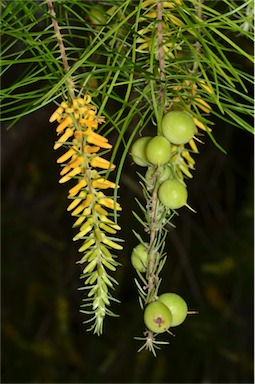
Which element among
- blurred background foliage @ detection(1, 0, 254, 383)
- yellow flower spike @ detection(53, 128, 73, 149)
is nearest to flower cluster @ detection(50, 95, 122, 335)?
yellow flower spike @ detection(53, 128, 73, 149)

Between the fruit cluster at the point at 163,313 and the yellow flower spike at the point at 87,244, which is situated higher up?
the yellow flower spike at the point at 87,244

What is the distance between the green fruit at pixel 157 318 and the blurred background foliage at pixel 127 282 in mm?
810

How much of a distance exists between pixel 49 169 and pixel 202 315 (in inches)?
16.9

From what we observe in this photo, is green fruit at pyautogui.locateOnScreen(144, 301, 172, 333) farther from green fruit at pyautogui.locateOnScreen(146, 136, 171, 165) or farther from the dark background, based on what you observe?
the dark background

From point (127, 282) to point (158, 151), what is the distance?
1.04m

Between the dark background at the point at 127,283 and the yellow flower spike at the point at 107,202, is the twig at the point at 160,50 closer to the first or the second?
the yellow flower spike at the point at 107,202

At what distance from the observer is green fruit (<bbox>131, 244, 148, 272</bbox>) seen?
10.5 inches

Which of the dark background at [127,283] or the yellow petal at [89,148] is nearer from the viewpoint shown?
the yellow petal at [89,148]

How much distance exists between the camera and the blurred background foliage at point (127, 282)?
44.1 inches

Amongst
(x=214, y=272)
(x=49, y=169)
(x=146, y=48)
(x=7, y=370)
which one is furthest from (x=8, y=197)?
(x=146, y=48)

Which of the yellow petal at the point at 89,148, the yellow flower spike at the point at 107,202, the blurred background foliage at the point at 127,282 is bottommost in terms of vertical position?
the yellow flower spike at the point at 107,202

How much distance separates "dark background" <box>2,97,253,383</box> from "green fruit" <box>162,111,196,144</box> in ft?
2.66

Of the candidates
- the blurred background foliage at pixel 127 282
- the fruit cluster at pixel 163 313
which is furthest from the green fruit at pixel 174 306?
the blurred background foliage at pixel 127 282

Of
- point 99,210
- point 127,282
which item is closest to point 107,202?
point 99,210
